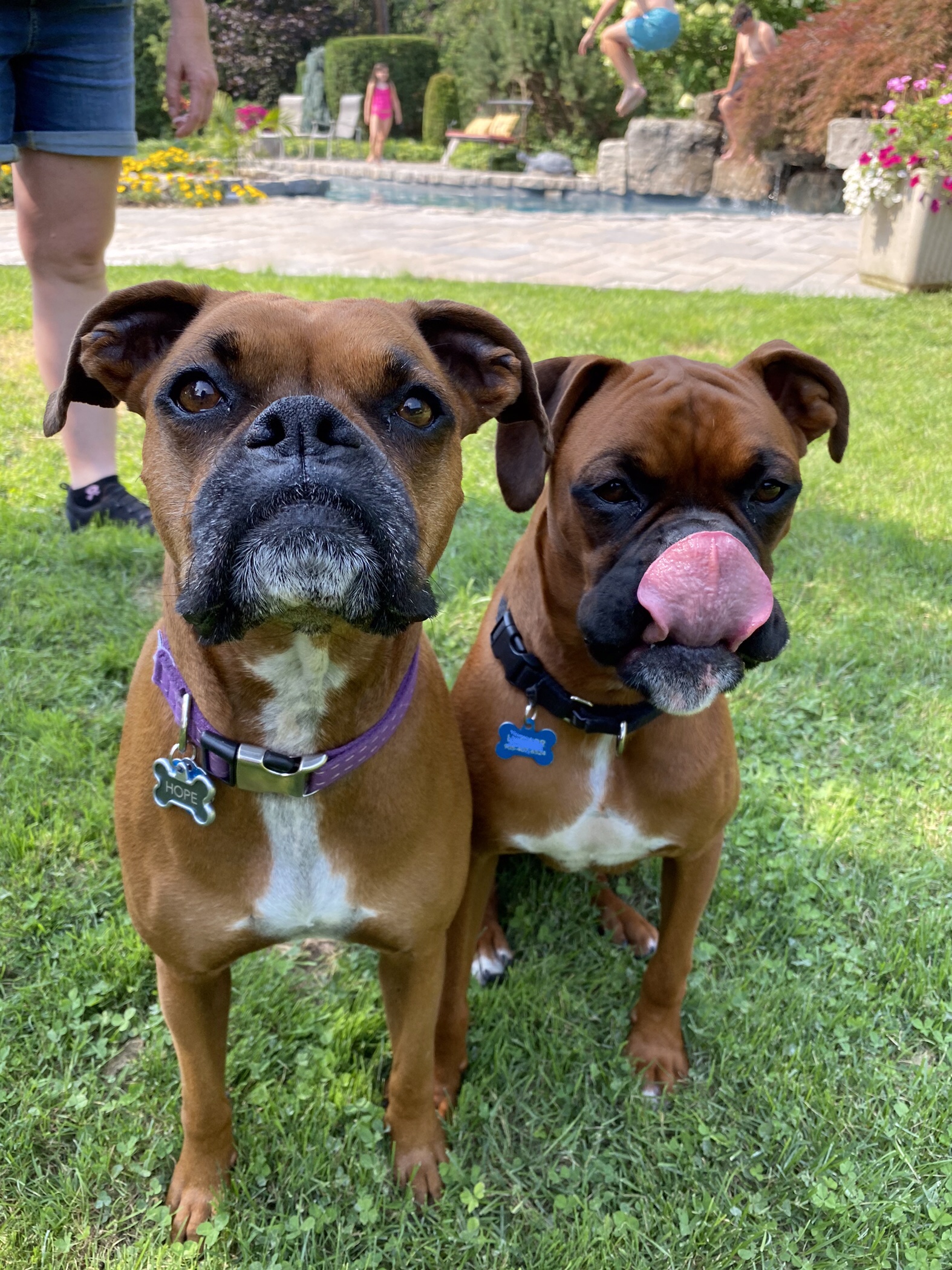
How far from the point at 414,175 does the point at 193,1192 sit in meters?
21.1

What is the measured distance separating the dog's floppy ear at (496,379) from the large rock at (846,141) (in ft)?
40.1

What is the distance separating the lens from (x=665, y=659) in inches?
79.4

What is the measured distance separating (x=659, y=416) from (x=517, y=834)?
3.47ft

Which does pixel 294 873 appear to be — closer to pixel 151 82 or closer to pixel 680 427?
pixel 680 427

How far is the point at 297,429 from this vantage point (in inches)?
61.5

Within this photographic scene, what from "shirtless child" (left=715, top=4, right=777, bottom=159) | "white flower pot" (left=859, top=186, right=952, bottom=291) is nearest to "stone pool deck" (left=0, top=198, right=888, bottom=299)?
"white flower pot" (left=859, top=186, right=952, bottom=291)

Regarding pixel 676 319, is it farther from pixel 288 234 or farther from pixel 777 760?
pixel 288 234

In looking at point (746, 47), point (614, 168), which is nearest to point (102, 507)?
point (614, 168)

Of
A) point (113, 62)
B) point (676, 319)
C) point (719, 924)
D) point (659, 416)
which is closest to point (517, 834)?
point (719, 924)

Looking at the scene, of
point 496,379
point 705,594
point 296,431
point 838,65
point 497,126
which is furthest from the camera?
point 497,126

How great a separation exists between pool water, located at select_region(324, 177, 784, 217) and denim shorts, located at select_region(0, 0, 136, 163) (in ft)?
45.4

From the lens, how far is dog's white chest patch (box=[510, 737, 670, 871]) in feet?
7.67

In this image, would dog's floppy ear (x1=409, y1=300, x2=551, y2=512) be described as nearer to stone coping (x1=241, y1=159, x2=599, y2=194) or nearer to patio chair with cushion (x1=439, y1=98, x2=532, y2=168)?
stone coping (x1=241, y1=159, x2=599, y2=194)

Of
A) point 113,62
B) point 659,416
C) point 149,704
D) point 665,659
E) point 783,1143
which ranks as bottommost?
point 783,1143
